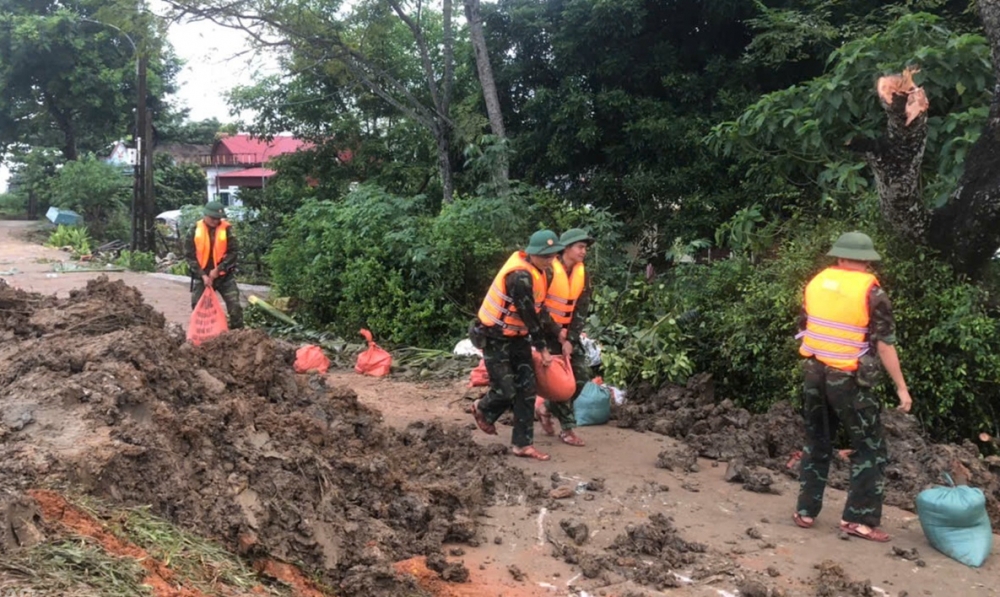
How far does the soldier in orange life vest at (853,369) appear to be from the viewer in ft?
16.8

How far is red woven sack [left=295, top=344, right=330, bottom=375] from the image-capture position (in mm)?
10180

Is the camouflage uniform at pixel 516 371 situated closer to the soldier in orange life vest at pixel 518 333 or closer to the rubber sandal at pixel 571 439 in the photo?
the soldier in orange life vest at pixel 518 333

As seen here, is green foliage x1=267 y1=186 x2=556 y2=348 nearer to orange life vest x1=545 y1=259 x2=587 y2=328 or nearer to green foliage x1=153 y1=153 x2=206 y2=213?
orange life vest x1=545 y1=259 x2=587 y2=328

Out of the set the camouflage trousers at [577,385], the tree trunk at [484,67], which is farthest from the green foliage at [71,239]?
the camouflage trousers at [577,385]

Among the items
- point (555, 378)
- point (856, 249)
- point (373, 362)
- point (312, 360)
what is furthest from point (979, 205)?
point (312, 360)

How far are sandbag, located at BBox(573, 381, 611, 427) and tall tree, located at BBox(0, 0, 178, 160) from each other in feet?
95.5

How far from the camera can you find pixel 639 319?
30.5 ft

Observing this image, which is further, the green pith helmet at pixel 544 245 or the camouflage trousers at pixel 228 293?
the camouflage trousers at pixel 228 293

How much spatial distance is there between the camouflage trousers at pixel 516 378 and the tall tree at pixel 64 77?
29.4m

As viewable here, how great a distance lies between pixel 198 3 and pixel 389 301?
19.8 feet

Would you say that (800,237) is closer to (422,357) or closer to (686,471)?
(686,471)

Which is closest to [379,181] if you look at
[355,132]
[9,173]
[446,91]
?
[355,132]

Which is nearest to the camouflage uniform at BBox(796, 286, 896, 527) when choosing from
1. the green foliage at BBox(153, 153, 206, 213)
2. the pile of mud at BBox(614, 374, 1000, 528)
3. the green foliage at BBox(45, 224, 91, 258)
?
the pile of mud at BBox(614, 374, 1000, 528)

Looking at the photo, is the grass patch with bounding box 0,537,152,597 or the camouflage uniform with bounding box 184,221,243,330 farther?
the camouflage uniform with bounding box 184,221,243,330
